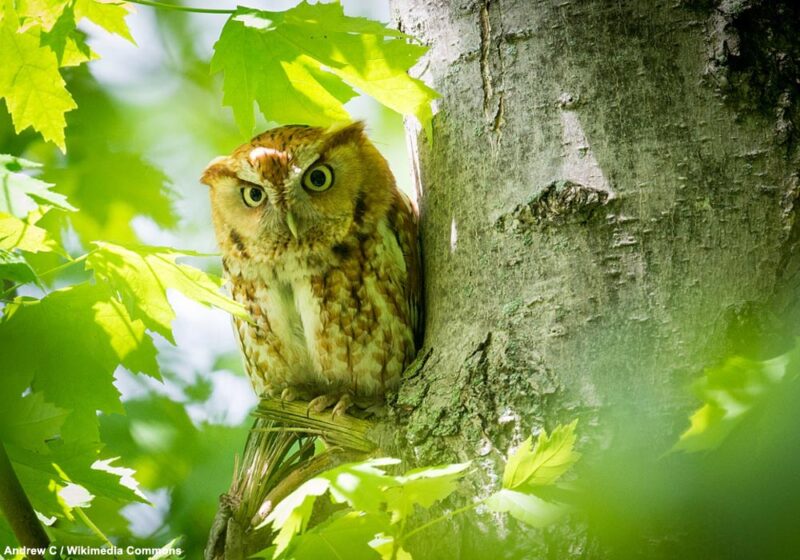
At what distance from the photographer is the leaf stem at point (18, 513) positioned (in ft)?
4.11

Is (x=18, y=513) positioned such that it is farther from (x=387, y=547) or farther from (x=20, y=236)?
(x=387, y=547)

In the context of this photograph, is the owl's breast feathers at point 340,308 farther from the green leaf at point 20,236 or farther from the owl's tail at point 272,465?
the green leaf at point 20,236

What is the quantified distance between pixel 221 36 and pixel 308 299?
0.92 m

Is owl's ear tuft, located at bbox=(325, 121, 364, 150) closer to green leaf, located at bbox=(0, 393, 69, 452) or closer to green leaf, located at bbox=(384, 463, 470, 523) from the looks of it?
green leaf, located at bbox=(0, 393, 69, 452)

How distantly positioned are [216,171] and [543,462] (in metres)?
1.56

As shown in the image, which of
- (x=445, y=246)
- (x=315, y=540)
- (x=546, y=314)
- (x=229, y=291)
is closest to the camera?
(x=315, y=540)

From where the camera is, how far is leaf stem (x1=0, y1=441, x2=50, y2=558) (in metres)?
1.25

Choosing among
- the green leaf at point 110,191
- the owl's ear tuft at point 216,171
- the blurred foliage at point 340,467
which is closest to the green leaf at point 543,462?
the blurred foliage at point 340,467

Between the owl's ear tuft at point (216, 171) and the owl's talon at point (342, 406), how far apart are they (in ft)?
2.54

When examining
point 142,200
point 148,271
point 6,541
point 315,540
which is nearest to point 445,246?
point 148,271

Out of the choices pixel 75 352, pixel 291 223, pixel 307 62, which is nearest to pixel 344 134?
pixel 291 223

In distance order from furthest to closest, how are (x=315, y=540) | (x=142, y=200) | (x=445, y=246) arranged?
1. (x=142, y=200)
2. (x=445, y=246)
3. (x=315, y=540)

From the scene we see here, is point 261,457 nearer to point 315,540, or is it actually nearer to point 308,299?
point 308,299

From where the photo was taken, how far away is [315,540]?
46.4 inches
